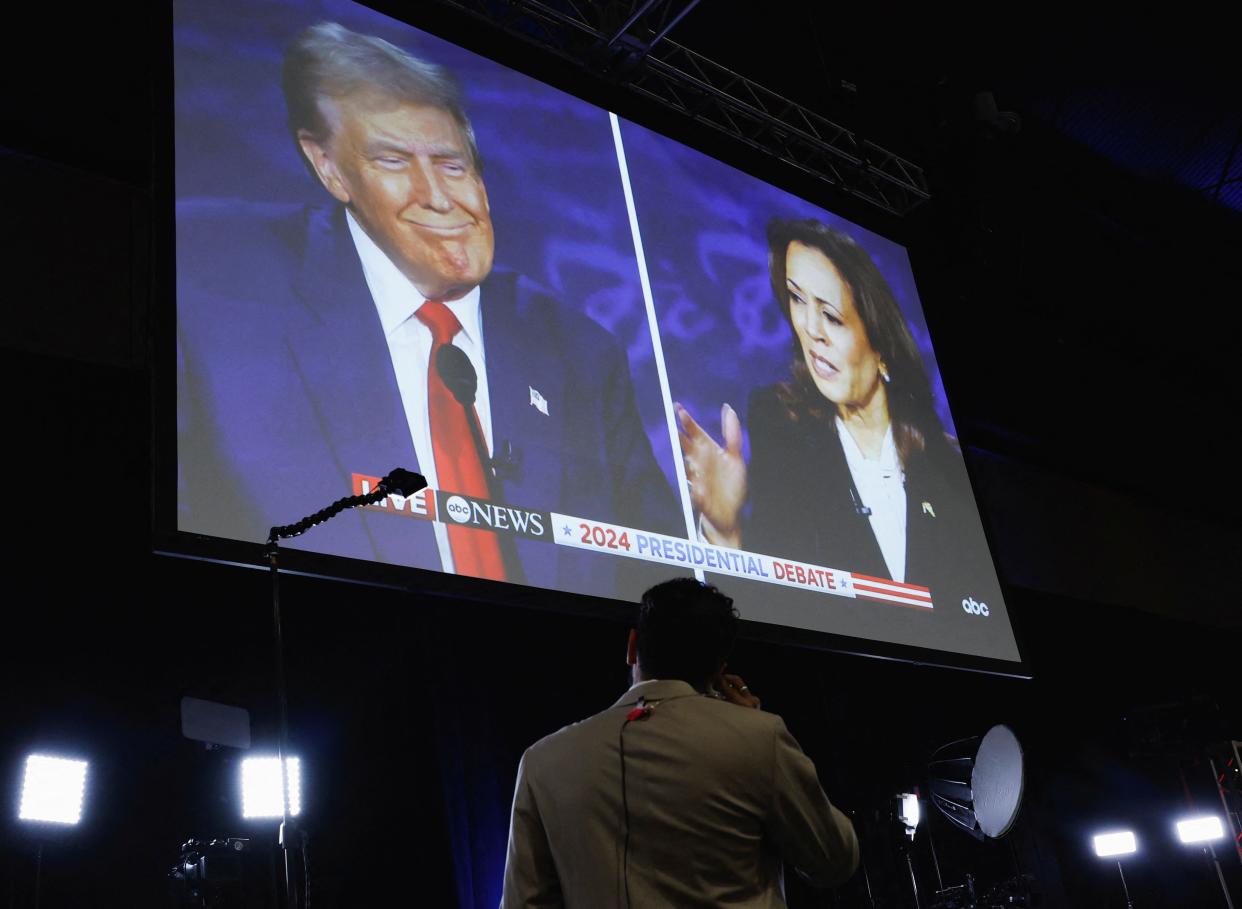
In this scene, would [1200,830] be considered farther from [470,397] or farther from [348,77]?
[348,77]

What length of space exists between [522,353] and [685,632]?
2468mm

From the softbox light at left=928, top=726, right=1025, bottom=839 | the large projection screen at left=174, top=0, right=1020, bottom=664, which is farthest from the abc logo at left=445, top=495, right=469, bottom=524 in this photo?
the softbox light at left=928, top=726, right=1025, bottom=839

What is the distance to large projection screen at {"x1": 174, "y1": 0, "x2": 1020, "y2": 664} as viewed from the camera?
133 inches

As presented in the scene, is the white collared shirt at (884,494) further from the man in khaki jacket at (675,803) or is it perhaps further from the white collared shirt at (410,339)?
the man in khaki jacket at (675,803)

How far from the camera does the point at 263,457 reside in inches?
128

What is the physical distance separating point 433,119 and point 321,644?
1.90m

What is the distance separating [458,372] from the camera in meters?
3.78

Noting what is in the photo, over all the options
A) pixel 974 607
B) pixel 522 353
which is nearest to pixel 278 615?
pixel 522 353

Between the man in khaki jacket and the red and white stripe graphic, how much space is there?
9.74ft

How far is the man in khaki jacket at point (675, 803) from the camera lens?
59.1 inches

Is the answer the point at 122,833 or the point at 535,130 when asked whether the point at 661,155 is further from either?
the point at 122,833

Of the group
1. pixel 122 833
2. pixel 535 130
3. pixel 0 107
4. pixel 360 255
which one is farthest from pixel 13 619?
pixel 535 130

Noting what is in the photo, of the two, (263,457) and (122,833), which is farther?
(122,833)

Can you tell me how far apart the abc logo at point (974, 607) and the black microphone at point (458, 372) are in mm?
2339
